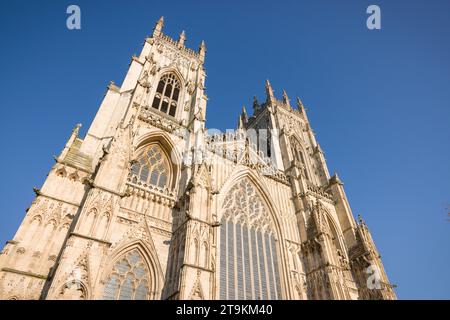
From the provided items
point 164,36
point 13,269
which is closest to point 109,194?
point 13,269

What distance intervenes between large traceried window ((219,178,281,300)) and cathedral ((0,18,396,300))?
0.24 feet

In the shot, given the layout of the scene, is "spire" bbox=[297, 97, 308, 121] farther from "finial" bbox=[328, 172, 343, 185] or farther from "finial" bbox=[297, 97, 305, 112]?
"finial" bbox=[328, 172, 343, 185]

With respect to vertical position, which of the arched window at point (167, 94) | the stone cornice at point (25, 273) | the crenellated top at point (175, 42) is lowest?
the stone cornice at point (25, 273)

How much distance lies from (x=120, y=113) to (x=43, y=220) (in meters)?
8.16

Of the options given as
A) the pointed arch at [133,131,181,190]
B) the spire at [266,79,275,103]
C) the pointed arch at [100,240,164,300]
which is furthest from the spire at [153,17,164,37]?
the pointed arch at [100,240,164,300]

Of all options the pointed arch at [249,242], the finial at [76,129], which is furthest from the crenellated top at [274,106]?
the finial at [76,129]

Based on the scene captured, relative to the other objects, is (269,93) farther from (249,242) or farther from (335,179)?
(249,242)

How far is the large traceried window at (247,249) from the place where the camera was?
48.7 feet

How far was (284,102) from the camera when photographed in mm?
38719

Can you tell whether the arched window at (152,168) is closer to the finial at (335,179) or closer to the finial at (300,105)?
the finial at (335,179)

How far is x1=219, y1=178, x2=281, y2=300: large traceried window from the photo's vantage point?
1484 cm

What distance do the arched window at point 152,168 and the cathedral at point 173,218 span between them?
0.23 ft
